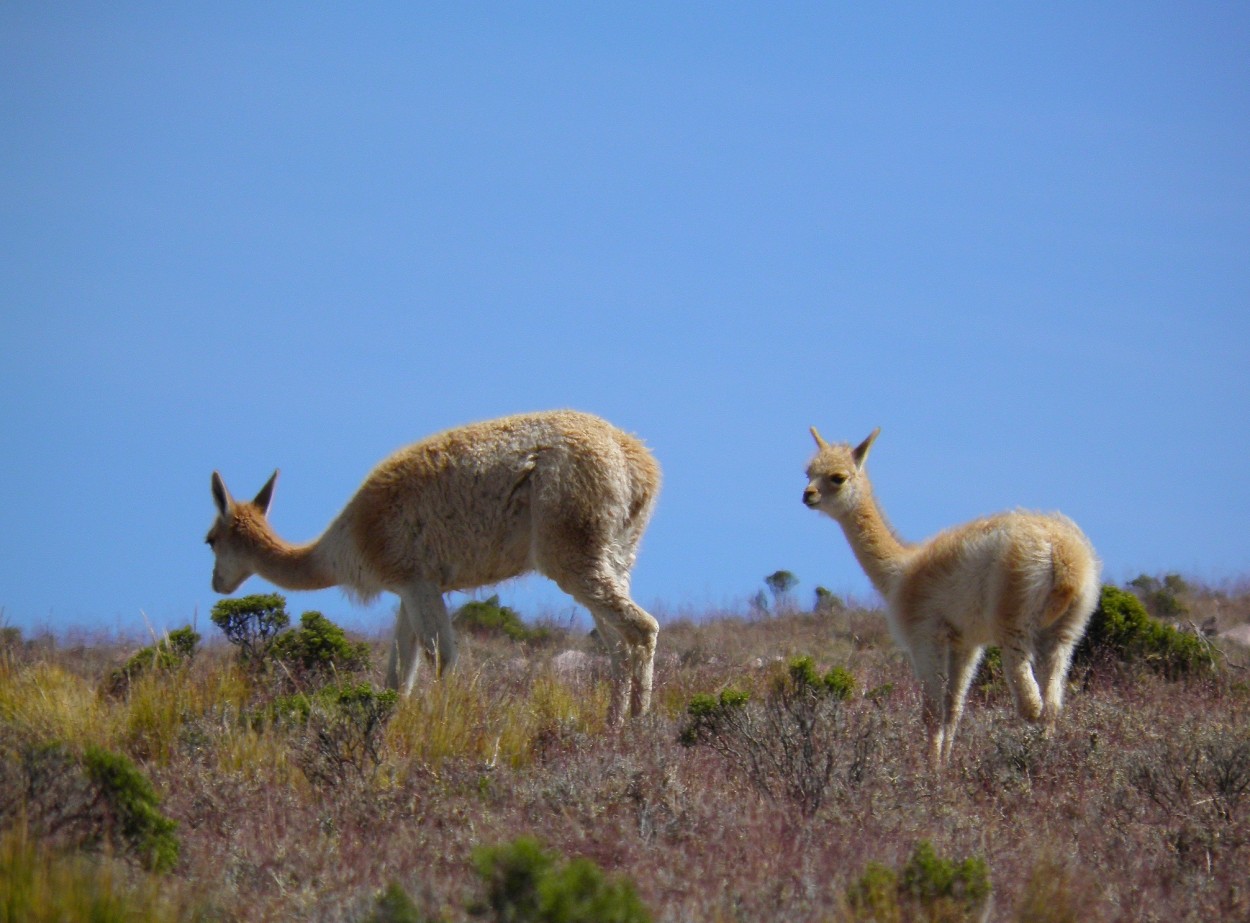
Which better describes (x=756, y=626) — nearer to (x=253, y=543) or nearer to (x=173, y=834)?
(x=253, y=543)

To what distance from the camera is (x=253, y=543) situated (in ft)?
40.1

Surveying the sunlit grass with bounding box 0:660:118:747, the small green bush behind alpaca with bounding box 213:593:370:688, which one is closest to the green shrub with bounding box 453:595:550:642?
the small green bush behind alpaca with bounding box 213:593:370:688

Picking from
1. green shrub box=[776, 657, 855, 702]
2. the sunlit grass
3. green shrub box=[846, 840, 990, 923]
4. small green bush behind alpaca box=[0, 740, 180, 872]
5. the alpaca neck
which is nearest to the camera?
green shrub box=[846, 840, 990, 923]

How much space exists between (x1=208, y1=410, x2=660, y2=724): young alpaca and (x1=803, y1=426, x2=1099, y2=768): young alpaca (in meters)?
1.99

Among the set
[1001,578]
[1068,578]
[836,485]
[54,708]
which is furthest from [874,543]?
[54,708]

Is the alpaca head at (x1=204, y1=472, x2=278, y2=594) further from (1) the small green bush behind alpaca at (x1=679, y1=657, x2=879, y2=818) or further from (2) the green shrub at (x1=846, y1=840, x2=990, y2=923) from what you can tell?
(2) the green shrub at (x1=846, y1=840, x2=990, y2=923)

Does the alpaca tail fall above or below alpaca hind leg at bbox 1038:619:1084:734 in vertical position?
above

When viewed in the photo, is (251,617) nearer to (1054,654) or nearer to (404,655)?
(404,655)

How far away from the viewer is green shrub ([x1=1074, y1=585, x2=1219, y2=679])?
12.8 meters

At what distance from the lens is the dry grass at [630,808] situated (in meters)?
5.58

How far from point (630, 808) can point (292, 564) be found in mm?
5828

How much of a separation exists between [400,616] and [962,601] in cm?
438

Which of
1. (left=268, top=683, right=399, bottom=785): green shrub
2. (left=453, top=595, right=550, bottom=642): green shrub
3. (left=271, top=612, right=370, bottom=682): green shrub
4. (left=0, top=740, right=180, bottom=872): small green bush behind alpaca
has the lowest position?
(left=0, top=740, right=180, bottom=872): small green bush behind alpaca

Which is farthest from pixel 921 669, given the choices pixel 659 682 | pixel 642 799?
pixel 642 799
